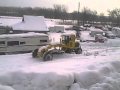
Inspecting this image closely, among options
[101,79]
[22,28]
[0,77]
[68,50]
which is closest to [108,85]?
[101,79]

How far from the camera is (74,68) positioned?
52.5ft

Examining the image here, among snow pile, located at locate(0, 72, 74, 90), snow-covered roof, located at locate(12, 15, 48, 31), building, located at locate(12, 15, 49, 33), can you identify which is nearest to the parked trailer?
snow pile, located at locate(0, 72, 74, 90)

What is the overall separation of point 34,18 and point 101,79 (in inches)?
1835

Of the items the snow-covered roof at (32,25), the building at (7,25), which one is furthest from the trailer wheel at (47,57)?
the building at (7,25)

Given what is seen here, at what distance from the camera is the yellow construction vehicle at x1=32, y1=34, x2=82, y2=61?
25188mm

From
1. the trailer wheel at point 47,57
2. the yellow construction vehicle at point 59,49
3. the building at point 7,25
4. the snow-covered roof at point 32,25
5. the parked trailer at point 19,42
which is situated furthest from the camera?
the building at point 7,25

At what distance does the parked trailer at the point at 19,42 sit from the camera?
32844 millimetres

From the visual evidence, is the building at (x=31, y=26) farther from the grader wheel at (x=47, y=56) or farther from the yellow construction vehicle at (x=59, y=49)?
the grader wheel at (x=47, y=56)

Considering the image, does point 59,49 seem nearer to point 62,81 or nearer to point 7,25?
point 62,81

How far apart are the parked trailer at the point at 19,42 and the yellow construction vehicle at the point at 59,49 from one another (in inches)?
255

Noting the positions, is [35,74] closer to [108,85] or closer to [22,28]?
[108,85]

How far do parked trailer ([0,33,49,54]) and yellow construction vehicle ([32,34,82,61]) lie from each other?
648 cm

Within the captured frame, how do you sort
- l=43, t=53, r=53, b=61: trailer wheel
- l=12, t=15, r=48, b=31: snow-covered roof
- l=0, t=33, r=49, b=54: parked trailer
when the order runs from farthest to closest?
l=12, t=15, r=48, b=31: snow-covered roof → l=0, t=33, r=49, b=54: parked trailer → l=43, t=53, r=53, b=61: trailer wheel

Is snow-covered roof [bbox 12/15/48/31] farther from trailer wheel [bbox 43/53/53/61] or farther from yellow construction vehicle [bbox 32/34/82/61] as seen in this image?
trailer wheel [bbox 43/53/53/61]
